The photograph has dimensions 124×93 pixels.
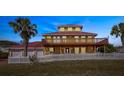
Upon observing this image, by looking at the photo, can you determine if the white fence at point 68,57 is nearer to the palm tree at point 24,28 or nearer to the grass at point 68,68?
the grass at point 68,68

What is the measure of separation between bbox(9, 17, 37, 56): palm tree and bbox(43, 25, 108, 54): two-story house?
0.30 m

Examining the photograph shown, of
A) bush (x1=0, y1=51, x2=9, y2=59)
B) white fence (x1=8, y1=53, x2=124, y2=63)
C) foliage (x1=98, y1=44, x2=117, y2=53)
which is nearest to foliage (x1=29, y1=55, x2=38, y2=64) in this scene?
white fence (x1=8, y1=53, x2=124, y2=63)

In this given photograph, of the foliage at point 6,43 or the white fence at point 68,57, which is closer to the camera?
the foliage at point 6,43

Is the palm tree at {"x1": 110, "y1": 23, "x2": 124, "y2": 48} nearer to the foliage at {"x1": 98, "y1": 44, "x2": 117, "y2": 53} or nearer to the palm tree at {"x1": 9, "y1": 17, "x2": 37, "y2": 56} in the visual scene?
the foliage at {"x1": 98, "y1": 44, "x2": 117, "y2": 53}

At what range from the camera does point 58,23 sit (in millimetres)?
6469

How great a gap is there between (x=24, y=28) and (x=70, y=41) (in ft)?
3.44

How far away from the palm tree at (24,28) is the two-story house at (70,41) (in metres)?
0.30

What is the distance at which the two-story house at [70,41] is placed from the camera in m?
6.50

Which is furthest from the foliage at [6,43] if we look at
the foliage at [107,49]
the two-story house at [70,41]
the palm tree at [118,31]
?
the palm tree at [118,31]

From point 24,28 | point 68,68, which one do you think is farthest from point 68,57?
point 24,28
